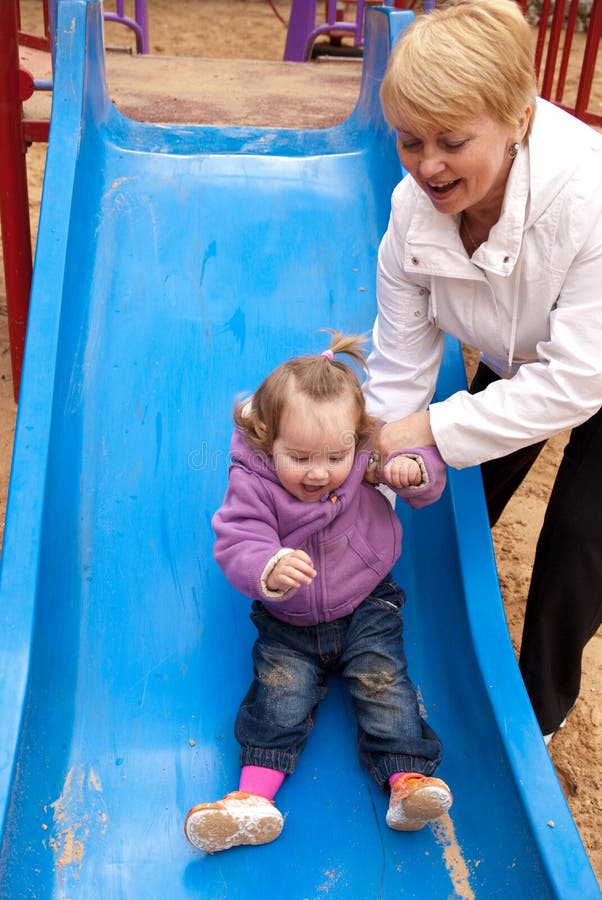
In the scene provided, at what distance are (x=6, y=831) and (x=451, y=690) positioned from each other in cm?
88

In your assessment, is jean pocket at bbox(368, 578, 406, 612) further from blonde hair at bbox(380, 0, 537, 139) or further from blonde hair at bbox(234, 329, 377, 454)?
blonde hair at bbox(380, 0, 537, 139)

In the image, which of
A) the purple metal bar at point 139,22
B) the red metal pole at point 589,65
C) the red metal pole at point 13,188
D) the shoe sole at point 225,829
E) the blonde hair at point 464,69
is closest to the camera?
the blonde hair at point 464,69

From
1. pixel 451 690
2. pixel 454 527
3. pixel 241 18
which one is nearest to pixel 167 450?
pixel 454 527

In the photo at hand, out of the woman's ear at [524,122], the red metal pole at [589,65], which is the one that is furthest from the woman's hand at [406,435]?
the red metal pole at [589,65]

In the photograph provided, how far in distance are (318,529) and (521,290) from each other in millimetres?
568

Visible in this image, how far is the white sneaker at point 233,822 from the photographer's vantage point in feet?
5.29

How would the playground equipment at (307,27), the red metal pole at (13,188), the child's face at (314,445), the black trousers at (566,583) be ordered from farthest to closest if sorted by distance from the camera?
the playground equipment at (307,27), the red metal pole at (13,188), the black trousers at (566,583), the child's face at (314,445)

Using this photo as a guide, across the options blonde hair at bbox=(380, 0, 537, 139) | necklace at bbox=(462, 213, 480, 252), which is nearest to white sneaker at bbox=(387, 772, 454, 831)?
necklace at bbox=(462, 213, 480, 252)

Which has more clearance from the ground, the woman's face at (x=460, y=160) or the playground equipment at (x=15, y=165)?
the woman's face at (x=460, y=160)

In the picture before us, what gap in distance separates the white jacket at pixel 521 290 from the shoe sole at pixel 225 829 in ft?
2.36

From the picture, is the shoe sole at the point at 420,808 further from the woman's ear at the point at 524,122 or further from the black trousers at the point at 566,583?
the woman's ear at the point at 524,122

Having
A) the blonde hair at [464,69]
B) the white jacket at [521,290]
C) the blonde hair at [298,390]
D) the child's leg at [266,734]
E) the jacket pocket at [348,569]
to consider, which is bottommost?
the child's leg at [266,734]

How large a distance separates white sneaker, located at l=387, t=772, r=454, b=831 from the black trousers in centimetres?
41

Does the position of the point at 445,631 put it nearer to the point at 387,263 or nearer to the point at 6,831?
the point at 387,263
